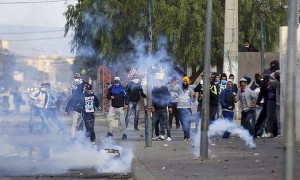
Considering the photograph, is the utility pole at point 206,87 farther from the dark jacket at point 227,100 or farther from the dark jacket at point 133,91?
the dark jacket at point 133,91

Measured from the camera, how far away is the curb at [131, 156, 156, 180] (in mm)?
13914

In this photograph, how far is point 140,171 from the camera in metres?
14.8

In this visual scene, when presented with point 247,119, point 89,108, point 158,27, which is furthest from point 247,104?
point 158,27

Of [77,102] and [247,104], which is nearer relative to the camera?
[247,104]

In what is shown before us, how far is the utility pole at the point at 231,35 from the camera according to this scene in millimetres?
31250

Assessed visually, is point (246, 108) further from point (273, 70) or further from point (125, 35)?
point (125, 35)

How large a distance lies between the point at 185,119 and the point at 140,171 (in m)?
8.53

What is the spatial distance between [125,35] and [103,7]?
336 cm

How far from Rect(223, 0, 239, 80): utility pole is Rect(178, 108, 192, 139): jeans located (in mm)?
8235

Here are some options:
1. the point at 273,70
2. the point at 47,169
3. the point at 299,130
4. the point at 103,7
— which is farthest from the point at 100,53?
the point at 47,169

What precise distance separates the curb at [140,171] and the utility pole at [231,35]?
49.9 ft

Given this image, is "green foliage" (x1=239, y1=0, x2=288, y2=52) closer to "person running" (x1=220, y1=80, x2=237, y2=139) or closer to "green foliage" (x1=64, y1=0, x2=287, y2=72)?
"green foliage" (x1=64, y1=0, x2=287, y2=72)

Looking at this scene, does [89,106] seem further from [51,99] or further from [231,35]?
[231,35]

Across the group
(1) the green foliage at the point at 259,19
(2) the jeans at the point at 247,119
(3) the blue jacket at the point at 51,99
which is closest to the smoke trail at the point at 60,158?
(2) the jeans at the point at 247,119
